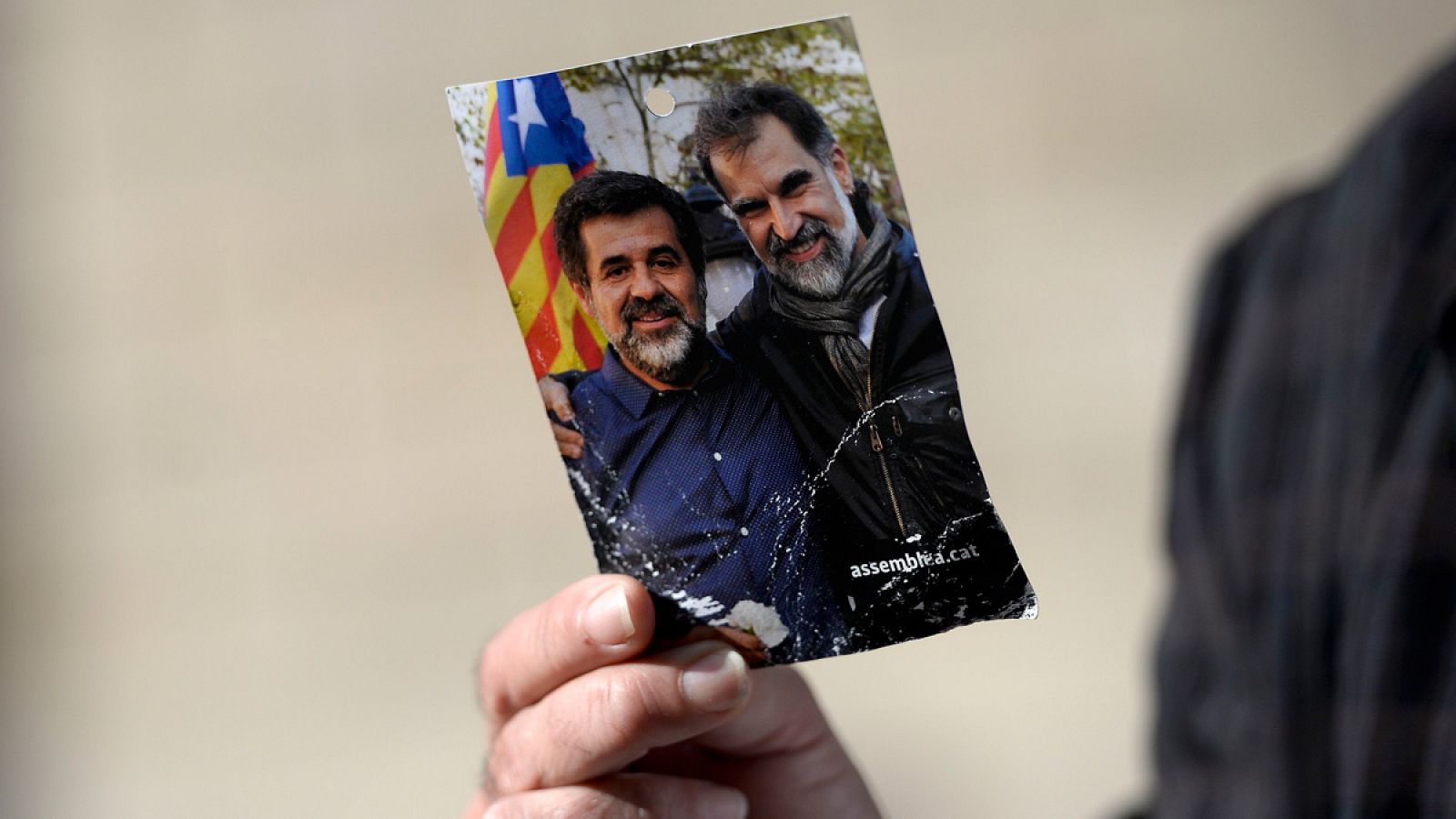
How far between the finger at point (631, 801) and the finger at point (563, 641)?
69 millimetres

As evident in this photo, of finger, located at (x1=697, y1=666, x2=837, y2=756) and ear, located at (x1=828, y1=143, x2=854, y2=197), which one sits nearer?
ear, located at (x1=828, y1=143, x2=854, y2=197)

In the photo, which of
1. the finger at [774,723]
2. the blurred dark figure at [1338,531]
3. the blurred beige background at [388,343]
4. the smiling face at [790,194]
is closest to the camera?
the blurred dark figure at [1338,531]

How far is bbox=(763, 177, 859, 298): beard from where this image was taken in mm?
684

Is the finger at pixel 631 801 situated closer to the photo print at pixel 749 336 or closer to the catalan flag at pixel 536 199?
the photo print at pixel 749 336

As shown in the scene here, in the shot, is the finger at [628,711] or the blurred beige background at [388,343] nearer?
the finger at [628,711]

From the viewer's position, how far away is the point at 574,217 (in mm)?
698

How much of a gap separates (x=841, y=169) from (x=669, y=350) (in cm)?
15

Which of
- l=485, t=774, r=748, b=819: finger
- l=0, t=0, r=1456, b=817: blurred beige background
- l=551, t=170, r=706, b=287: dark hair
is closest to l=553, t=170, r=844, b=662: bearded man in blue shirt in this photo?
l=551, t=170, r=706, b=287: dark hair

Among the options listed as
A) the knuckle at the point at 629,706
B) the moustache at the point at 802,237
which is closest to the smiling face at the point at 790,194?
the moustache at the point at 802,237

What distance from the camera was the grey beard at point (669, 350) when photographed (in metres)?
0.70

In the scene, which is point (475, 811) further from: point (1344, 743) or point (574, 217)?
point (1344, 743)

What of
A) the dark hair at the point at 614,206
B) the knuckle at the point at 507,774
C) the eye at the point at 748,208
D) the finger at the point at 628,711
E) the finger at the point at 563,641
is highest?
the dark hair at the point at 614,206

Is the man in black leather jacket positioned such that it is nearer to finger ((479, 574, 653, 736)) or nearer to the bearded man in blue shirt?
the bearded man in blue shirt

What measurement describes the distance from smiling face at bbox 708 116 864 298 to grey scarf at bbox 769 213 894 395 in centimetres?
1
